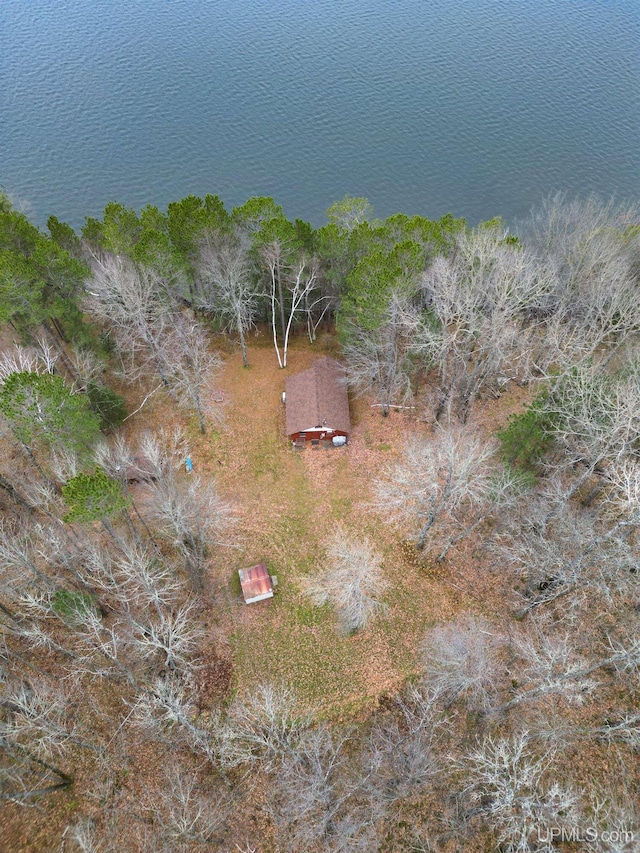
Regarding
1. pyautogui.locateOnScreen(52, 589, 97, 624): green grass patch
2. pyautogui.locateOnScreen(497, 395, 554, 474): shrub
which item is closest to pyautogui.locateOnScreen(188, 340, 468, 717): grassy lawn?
pyautogui.locateOnScreen(52, 589, 97, 624): green grass patch

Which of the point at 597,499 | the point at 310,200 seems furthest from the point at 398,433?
the point at 310,200

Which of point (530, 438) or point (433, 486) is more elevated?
point (530, 438)

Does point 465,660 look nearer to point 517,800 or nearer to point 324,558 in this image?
point 517,800

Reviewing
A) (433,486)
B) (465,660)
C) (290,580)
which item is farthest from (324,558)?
(465,660)

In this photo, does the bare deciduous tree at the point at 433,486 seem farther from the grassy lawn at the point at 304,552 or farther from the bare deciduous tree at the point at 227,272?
the bare deciduous tree at the point at 227,272

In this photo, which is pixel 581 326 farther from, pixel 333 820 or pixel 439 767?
pixel 333 820

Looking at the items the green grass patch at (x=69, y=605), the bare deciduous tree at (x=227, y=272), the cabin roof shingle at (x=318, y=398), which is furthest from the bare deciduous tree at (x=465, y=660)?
the bare deciduous tree at (x=227, y=272)
